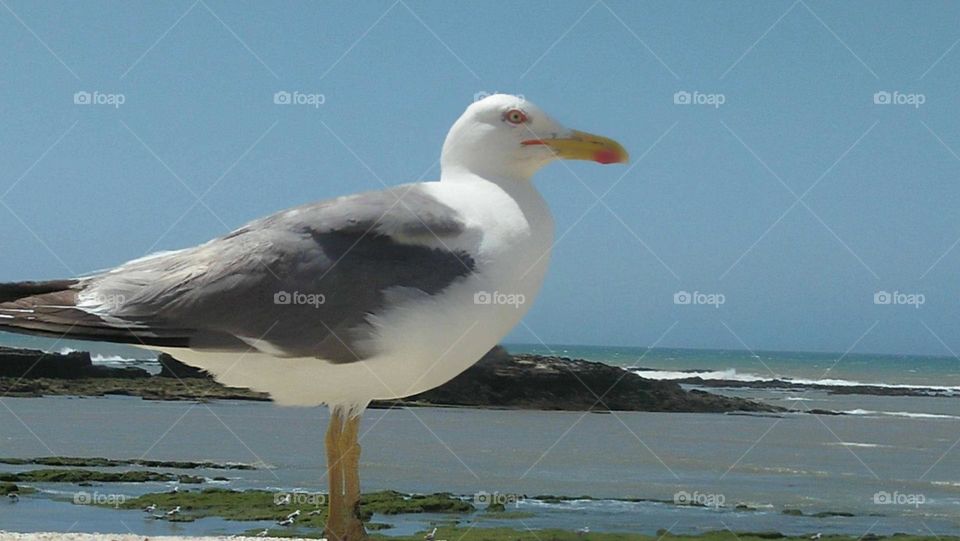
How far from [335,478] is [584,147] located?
246 cm

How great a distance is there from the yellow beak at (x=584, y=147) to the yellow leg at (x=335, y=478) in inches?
79.9

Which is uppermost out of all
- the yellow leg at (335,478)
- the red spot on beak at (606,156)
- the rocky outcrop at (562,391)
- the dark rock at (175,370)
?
the rocky outcrop at (562,391)

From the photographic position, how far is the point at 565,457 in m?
24.2

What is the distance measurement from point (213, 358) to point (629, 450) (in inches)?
817

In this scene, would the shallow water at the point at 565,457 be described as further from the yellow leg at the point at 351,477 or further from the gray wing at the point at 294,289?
the gray wing at the point at 294,289

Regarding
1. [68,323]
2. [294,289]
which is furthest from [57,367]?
[294,289]

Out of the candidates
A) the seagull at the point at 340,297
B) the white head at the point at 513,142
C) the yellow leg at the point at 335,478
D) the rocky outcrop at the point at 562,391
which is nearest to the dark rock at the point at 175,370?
the rocky outcrop at the point at 562,391

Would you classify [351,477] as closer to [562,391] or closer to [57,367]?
[562,391]

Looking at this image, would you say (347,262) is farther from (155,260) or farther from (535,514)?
(535,514)

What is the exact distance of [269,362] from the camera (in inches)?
224

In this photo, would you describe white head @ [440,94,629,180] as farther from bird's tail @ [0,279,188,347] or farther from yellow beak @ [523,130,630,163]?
bird's tail @ [0,279,188,347]

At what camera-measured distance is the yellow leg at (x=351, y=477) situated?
6164mm

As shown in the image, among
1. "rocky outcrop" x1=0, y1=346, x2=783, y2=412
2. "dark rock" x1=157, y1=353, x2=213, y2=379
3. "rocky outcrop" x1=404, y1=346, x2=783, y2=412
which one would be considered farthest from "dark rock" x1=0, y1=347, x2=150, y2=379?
"rocky outcrop" x1=404, y1=346, x2=783, y2=412

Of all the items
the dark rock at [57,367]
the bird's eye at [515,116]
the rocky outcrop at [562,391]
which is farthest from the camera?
the rocky outcrop at [562,391]
